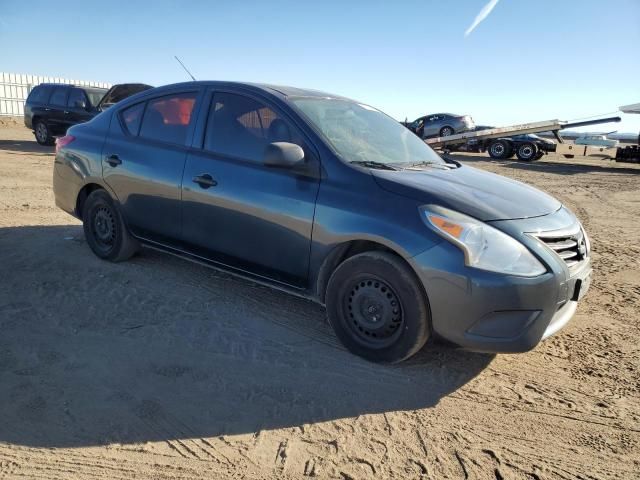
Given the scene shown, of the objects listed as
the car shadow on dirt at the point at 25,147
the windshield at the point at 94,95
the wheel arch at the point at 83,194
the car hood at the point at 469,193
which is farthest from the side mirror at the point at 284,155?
the car shadow on dirt at the point at 25,147

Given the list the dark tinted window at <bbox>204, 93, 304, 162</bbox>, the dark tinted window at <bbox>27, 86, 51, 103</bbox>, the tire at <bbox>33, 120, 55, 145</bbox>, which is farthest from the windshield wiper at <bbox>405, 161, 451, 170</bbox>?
the tire at <bbox>33, 120, 55, 145</bbox>

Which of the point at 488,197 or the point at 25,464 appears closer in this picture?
the point at 25,464

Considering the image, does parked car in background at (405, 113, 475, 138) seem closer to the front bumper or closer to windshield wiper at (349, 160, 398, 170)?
windshield wiper at (349, 160, 398, 170)

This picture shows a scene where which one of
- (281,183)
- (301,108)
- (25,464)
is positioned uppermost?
(301,108)

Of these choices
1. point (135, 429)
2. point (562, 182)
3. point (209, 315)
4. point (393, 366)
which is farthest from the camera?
point (562, 182)

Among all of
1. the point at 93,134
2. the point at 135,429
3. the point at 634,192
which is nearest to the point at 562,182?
the point at 634,192

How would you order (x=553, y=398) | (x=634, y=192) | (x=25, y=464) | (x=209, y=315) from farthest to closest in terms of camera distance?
(x=634, y=192), (x=209, y=315), (x=553, y=398), (x=25, y=464)

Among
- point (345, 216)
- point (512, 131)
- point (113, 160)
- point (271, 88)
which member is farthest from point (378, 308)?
point (512, 131)

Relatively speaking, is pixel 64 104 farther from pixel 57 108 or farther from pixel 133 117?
pixel 133 117

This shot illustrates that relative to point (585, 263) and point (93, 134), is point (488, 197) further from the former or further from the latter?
point (93, 134)

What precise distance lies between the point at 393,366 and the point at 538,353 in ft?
3.68

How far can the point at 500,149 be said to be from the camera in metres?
21.4

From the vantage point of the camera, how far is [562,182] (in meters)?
14.4

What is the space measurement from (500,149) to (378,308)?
20.1 meters
